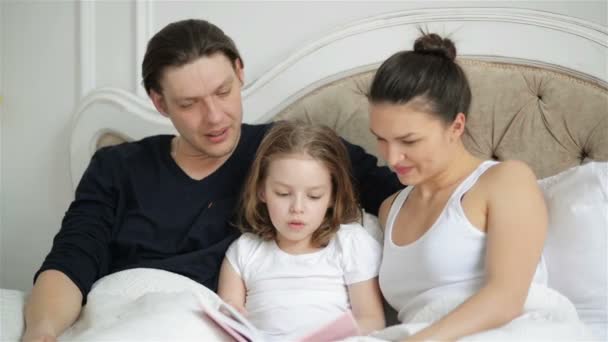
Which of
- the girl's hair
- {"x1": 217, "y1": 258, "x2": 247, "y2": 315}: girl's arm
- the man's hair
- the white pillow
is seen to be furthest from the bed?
the man's hair

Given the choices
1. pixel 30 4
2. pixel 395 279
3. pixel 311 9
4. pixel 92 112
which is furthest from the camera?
pixel 30 4

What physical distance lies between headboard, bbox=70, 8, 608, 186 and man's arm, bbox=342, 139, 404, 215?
6.3 inches

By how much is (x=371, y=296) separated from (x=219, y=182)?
20.0 inches

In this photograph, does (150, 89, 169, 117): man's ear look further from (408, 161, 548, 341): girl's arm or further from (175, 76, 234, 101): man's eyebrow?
(408, 161, 548, 341): girl's arm

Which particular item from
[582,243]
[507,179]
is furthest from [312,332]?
[582,243]

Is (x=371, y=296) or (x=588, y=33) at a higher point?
(x=588, y=33)

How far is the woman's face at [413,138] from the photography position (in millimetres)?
1360

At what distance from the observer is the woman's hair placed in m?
1.37

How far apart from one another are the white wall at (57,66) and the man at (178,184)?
1.56 ft

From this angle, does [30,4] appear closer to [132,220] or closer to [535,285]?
[132,220]

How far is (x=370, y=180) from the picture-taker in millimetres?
1701

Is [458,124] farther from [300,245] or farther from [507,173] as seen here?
[300,245]

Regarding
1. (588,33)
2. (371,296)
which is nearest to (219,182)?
(371,296)

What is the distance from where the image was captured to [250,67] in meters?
2.23
